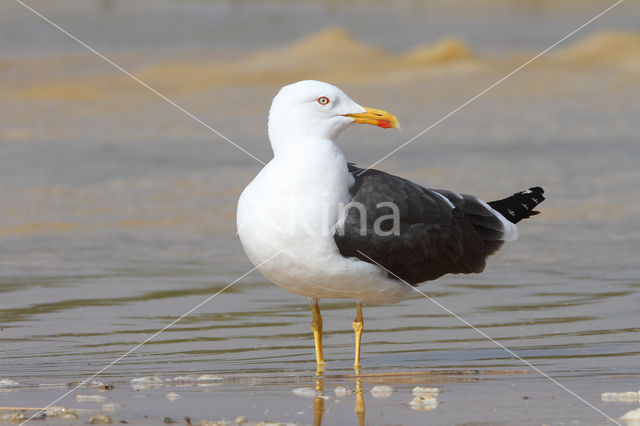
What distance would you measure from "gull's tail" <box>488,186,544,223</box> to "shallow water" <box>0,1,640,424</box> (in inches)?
24.4

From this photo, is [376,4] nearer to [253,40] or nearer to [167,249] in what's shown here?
[253,40]

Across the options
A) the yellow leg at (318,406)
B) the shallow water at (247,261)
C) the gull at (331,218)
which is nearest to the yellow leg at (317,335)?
the gull at (331,218)

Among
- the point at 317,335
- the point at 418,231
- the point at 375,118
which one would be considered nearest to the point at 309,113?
the point at 375,118

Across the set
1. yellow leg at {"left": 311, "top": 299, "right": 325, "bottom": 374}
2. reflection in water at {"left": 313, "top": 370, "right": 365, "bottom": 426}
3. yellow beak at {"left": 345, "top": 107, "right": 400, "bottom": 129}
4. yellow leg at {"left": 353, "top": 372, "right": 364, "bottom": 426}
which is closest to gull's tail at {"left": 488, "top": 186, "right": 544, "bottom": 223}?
yellow beak at {"left": 345, "top": 107, "right": 400, "bottom": 129}

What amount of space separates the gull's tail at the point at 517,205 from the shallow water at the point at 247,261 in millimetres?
619

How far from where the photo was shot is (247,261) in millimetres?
8766

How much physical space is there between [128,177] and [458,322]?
5.93 m

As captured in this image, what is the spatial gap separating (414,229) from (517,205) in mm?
1096

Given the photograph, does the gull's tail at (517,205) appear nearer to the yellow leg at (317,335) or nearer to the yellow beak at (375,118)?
the yellow beak at (375,118)

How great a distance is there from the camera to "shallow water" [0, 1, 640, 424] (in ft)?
18.0

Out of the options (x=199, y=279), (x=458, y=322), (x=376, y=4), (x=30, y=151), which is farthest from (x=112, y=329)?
(x=376, y=4)

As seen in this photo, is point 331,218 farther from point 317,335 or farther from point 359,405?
point 359,405

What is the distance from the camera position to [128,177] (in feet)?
39.5

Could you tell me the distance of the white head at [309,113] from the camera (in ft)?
19.2
